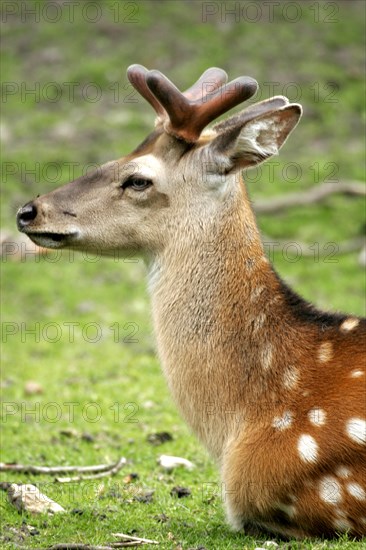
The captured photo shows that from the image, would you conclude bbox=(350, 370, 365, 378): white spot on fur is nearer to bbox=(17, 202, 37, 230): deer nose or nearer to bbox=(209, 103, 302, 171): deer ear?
bbox=(209, 103, 302, 171): deer ear

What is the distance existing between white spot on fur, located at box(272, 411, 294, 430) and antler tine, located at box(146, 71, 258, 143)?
5.41 feet

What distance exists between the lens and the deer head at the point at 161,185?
597 centimetres

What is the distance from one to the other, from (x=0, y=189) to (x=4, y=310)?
147 inches

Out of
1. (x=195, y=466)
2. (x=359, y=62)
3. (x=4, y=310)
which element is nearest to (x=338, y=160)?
(x=359, y=62)

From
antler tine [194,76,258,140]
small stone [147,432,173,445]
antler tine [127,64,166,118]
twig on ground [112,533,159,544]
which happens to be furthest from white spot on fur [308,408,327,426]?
small stone [147,432,173,445]

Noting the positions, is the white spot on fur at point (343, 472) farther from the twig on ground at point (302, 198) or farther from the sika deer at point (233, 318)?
the twig on ground at point (302, 198)

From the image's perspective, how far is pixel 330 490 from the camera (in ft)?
17.6

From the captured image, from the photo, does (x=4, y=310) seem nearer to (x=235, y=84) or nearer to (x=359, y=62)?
(x=235, y=84)

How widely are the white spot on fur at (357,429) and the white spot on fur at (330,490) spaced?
0.23 meters

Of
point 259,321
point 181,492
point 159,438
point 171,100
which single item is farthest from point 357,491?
point 159,438

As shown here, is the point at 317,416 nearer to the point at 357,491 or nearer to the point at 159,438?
the point at 357,491

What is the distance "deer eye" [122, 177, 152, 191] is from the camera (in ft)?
20.3

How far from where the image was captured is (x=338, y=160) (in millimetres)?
17609

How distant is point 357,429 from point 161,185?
1800 millimetres
